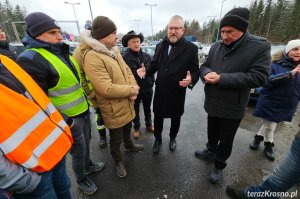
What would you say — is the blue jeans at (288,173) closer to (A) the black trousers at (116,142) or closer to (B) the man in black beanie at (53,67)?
(A) the black trousers at (116,142)

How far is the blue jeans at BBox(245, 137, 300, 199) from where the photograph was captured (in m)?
1.65

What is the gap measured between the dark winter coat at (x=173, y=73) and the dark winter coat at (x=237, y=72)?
0.38 m

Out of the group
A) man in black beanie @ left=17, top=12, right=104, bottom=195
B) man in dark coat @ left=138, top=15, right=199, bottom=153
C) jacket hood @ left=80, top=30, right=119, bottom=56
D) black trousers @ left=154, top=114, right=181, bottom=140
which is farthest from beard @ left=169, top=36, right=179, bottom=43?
man in black beanie @ left=17, top=12, right=104, bottom=195

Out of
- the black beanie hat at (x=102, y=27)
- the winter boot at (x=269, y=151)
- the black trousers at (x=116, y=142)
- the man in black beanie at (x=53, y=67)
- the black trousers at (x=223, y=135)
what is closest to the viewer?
the man in black beanie at (x=53, y=67)

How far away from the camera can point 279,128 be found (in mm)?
4059

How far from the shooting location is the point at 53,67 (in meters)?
1.61

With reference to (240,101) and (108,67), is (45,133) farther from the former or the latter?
(240,101)

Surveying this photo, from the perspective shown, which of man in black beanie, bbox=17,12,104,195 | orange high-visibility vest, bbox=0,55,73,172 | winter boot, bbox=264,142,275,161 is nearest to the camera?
orange high-visibility vest, bbox=0,55,73,172

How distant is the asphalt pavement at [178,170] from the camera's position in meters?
2.39

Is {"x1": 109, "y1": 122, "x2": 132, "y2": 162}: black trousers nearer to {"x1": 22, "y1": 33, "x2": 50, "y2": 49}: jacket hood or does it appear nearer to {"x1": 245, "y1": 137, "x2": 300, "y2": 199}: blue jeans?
{"x1": 22, "y1": 33, "x2": 50, "y2": 49}: jacket hood

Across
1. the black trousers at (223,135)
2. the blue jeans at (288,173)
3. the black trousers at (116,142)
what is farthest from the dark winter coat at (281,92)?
the black trousers at (116,142)

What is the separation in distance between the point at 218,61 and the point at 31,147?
228 centimetres

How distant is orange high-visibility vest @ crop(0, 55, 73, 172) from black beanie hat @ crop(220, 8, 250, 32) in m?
2.09

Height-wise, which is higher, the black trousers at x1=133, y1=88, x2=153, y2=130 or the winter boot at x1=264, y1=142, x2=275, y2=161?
the black trousers at x1=133, y1=88, x2=153, y2=130
